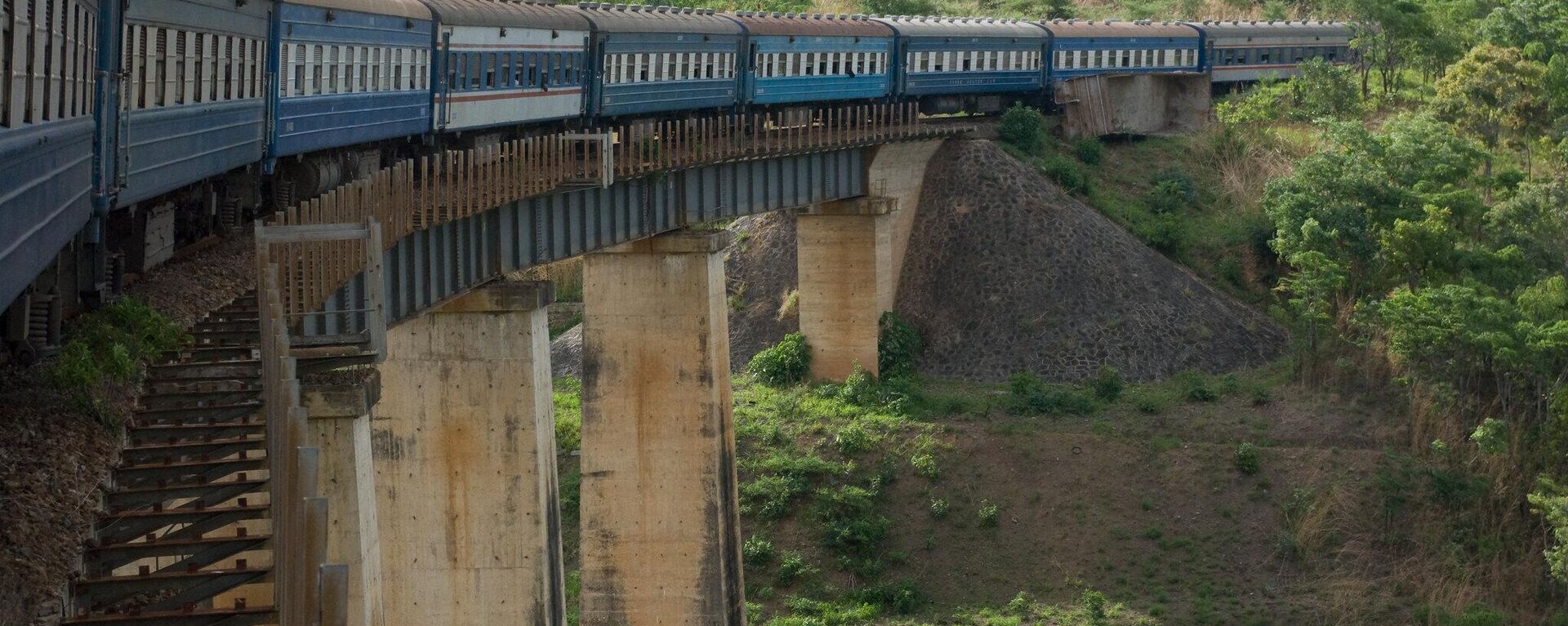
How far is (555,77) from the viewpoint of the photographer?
35094 mm

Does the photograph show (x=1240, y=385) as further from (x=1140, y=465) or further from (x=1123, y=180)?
(x=1123, y=180)

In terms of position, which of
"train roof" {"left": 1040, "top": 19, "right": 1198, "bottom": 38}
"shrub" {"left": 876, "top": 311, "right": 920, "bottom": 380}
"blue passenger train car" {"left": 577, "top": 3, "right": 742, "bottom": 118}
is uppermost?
"train roof" {"left": 1040, "top": 19, "right": 1198, "bottom": 38}

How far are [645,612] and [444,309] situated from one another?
353 inches

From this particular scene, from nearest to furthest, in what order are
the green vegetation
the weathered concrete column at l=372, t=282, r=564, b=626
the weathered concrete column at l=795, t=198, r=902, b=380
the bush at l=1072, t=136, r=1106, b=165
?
the green vegetation, the weathered concrete column at l=372, t=282, r=564, b=626, the weathered concrete column at l=795, t=198, r=902, b=380, the bush at l=1072, t=136, r=1106, b=165

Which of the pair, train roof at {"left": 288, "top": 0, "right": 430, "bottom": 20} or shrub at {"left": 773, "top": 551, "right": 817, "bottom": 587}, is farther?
shrub at {"left": 773, "top": 551, "right": 817, "bottom": 587}

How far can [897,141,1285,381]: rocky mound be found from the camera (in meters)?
46.4

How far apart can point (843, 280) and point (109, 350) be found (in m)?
35.4

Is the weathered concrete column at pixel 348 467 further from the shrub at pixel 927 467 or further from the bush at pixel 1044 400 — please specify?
the bush at pixel 1044 400

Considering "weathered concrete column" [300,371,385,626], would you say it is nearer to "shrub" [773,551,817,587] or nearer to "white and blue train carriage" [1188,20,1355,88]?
"shrub" [773,551,817,587]

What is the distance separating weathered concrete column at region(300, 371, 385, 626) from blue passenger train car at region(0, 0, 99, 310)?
460cm

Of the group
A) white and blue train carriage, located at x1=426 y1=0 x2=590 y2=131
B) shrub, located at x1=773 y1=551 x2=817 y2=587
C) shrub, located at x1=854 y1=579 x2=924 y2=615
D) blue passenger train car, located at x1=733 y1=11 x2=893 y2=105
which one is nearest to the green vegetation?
white and blue train carriage, located at x1=426 y1=0 x2=590 y2=131

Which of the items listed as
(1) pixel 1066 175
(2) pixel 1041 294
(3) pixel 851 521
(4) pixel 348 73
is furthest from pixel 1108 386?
(4) pixel 348 73

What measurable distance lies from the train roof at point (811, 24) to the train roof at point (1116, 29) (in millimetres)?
8018

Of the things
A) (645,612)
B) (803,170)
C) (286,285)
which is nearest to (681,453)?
(645,612)
